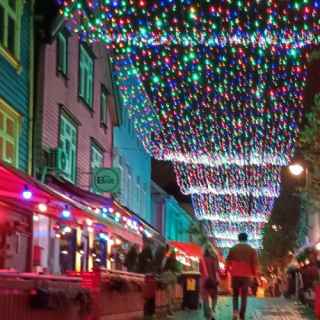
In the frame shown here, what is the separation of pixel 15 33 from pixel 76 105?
5.48 metres

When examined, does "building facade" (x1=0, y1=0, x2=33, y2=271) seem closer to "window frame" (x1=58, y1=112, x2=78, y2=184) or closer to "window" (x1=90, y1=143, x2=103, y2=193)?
"window frame" (x1=58, y1=112, x2=78, y2=184)

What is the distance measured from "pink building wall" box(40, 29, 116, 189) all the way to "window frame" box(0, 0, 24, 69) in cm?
141

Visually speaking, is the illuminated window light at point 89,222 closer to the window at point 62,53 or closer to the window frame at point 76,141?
the window frame at point 76,141

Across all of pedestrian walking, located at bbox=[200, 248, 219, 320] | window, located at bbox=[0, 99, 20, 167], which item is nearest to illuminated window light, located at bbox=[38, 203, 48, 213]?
window, located at bbox=[0, 99, 20, 167]

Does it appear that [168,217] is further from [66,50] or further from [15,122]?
[15,122]

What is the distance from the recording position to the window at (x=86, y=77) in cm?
2466

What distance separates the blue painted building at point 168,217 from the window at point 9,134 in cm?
2978

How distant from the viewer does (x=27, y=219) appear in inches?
749

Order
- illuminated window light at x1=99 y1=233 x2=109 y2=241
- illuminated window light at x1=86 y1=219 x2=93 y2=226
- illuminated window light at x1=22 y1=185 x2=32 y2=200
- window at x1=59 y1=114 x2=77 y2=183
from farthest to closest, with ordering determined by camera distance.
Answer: illuminated window light at x1=99 y1=233 x2=109 y2=241
window at x1=59 y1=114 x2=77 y2=183
illuminated window light at x1=86 y1=219 x2=93 y2=226
illuminated window light at x1=22 y1=185 x2=32 y2=200

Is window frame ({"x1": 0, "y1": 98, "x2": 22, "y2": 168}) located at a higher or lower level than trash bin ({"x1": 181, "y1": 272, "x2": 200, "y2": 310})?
higher

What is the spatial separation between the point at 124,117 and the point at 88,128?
28.3 ft

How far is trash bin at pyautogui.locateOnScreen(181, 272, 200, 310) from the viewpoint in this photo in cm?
2595

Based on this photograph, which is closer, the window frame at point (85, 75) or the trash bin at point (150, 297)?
the trash bin at point (150, 297)

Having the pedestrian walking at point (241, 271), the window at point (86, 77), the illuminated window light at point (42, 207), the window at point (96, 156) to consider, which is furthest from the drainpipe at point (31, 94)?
the window at point (96, 156)
